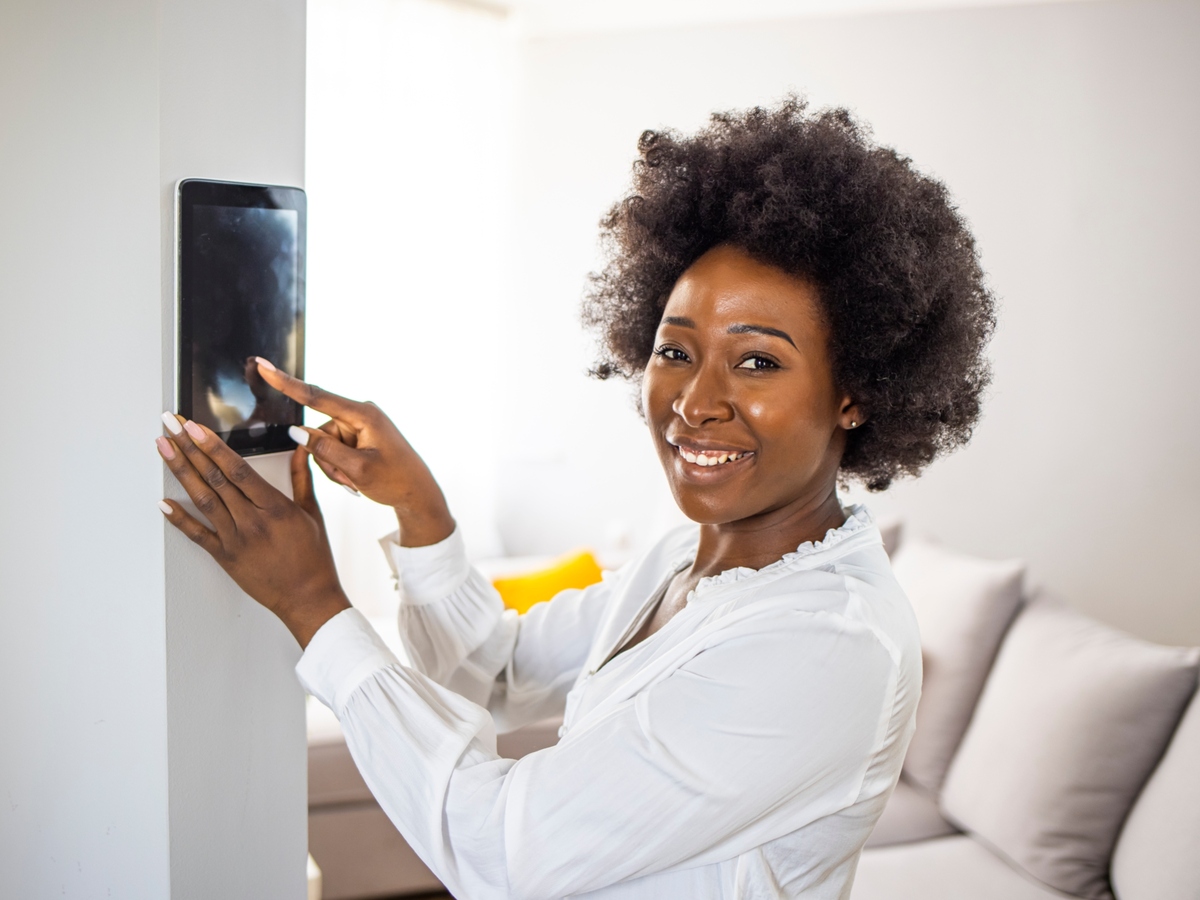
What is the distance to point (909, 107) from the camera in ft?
12.1

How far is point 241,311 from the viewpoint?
92 centimetres

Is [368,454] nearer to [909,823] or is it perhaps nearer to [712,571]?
[712,571]

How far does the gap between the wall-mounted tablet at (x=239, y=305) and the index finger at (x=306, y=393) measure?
0.02 meters

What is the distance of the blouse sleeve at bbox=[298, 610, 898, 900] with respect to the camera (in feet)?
3.00

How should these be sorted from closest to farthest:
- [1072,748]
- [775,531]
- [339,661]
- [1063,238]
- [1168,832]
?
[339,661] < [775,531] < [1168,832] < [1072,748] < [1063,238]

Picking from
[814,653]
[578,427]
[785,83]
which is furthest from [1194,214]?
[814,653]

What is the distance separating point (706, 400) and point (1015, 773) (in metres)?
1.43

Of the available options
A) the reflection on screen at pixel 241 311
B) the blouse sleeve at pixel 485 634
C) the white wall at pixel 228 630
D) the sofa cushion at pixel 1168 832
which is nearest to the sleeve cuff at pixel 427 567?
the blouse sleeve at pixel 485 634

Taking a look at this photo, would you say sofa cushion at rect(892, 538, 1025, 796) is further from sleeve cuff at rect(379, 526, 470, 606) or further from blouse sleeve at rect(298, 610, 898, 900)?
blouse sleeve at rect(298, 610, 898, 900)

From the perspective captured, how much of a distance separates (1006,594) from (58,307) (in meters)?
2.16

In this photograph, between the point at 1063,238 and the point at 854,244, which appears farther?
the point at 1063,238

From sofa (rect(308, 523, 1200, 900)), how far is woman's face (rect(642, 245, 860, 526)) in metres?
1.16

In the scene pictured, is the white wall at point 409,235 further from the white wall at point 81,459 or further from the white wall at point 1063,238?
the white wall at point 81,459

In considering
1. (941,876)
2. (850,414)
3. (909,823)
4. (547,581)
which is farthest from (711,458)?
(547,581)
